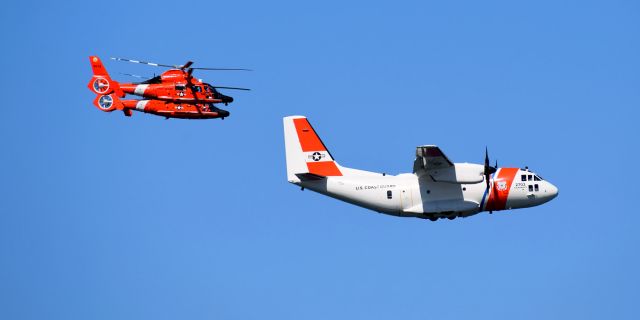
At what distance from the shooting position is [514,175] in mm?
42531

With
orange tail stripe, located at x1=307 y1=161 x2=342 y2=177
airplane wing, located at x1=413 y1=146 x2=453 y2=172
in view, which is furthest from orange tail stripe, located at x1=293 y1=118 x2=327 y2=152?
airplane wing, located at x1=413 y1=146 x2=453 y2=172

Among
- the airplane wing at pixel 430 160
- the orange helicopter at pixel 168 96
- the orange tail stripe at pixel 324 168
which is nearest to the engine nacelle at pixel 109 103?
the orange helicopter at pixel 168 96

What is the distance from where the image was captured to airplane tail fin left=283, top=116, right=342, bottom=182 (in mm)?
43344

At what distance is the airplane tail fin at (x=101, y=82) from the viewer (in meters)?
51.9

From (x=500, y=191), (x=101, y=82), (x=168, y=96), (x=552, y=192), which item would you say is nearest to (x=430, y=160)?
(x=500, y=191)

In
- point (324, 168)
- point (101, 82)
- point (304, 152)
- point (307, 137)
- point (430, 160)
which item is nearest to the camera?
point (430, 160)

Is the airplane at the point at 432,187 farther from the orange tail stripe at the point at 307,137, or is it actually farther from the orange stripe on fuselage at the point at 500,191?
the orange tail stripe at the point at 307,137

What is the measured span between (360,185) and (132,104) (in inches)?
574

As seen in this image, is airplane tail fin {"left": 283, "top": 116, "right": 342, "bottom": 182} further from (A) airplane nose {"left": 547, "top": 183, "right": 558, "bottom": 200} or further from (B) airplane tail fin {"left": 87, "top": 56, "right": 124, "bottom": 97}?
(B) airplane tail fin {"left": 87, "top": 56, "right": 124, "bottom": 97}

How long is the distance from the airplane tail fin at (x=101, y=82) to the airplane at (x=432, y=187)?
491 inches

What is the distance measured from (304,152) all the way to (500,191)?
26.3ft

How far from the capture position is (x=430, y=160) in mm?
40875

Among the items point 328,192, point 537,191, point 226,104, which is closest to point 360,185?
point 328,192

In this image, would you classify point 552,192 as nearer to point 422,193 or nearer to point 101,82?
point 422,193
